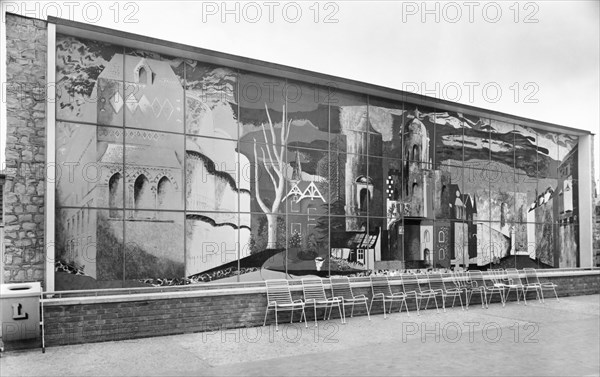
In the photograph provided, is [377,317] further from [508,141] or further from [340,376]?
[508,141]

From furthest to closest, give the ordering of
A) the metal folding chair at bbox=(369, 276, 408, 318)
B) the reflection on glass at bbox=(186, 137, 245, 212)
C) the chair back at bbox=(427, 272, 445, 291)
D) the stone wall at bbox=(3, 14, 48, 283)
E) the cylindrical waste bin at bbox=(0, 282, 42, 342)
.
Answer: the chair back at bbox=(427, 272, 445, 291) < the metal folding chair at bbox=(369, 276, 408, 318) < the reflection on glass at bbox=(186, 137, 245, 212) < the stone wall at bbox=(3, 14, 48, 283) < the cylindrical waste bin at bbox=(0, 282, 42, 342)

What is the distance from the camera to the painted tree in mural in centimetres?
1321

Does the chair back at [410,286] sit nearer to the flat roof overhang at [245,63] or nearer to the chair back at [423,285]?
the chair back at [423,285]

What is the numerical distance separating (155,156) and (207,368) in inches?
230

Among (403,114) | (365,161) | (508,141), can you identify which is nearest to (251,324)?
(365,161)

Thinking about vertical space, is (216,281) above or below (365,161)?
below

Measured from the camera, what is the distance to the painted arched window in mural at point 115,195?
11.2 meters

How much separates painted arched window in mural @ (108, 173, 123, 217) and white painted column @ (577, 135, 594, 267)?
17.3 metres

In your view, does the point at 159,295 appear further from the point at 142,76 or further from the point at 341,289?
the point at 142,76

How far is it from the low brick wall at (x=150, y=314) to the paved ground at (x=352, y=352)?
237mm

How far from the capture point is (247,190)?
1298 centimetres

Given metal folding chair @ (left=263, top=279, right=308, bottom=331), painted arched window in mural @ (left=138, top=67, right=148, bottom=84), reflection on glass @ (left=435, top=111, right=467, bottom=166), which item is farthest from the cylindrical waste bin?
reflection on glass @ (left=435, top=111, right=467, bottom=166)

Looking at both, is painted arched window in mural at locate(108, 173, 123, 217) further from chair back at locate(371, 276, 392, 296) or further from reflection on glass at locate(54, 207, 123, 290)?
chair back at locate(371, 276, 392, 296)

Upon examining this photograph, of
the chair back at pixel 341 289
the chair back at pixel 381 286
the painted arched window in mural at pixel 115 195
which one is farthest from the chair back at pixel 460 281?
the painted arched window in mural at pixel 115 195
